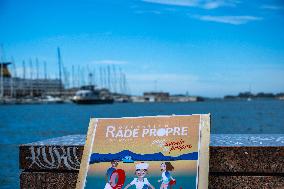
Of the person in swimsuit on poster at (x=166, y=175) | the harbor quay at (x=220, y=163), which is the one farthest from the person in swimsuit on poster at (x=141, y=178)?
the harbor quay at (x=220, y=163)

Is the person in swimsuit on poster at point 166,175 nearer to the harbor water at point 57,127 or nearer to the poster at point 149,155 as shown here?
the poster at point 149,155

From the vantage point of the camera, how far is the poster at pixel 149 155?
5594 mm

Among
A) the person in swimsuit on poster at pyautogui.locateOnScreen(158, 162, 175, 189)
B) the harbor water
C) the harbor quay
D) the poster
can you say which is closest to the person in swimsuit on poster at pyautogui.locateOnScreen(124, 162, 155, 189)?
the poster

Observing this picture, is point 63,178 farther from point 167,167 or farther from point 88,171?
point 167,167

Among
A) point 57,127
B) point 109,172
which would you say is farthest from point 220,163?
point 57,127

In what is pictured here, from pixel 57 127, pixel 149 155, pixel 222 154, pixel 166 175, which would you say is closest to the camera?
pixel 166 175

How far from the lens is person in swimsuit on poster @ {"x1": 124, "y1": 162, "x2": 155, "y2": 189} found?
18.5ft

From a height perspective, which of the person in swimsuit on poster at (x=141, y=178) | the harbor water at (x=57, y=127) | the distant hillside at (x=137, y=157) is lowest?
the harbor water at (x=57, y=127)

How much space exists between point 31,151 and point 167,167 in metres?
1.85

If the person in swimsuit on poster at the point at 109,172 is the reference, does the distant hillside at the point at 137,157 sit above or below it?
above

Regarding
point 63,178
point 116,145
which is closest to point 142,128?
point 116,145

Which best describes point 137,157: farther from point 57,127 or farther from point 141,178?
point 57,127

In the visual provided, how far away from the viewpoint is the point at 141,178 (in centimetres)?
566

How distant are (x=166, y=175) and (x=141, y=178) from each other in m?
0.28
